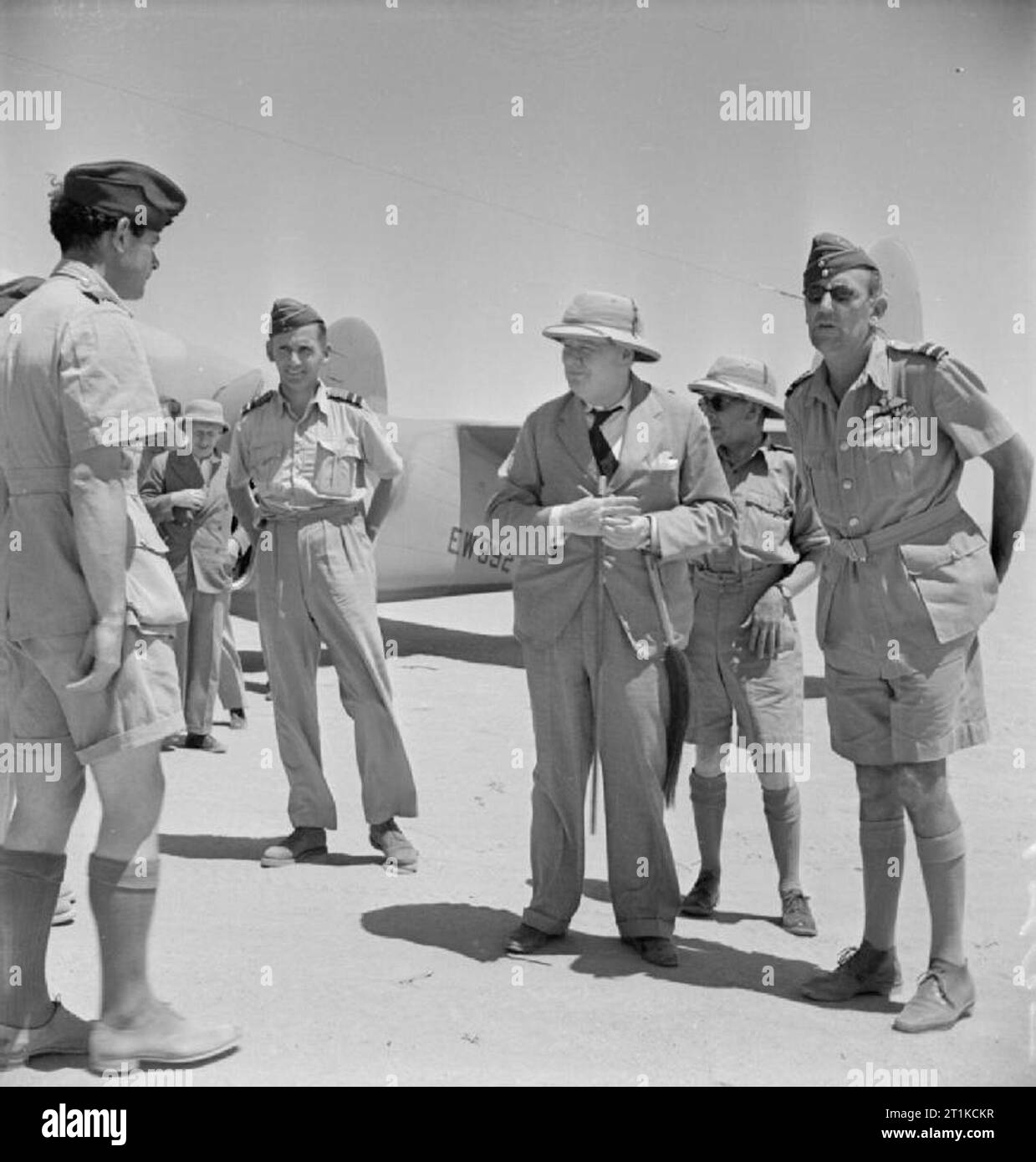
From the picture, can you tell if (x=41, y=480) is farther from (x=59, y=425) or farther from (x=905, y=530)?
(x=905, y=530)

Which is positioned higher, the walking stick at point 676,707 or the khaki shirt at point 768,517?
the khaki shirt at point 768,517

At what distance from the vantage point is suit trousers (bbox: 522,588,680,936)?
175 inches

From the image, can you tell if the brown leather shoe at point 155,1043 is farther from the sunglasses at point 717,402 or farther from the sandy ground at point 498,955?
the sunglasses at point 717,402

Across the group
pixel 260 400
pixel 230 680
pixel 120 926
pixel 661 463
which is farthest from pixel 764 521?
pixel 230 680

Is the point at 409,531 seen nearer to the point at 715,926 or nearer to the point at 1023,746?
the point at 1023,746

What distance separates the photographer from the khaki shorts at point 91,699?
335 centimetres

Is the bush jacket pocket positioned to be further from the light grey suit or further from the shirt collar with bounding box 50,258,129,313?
the shirt collar with bounding box 50,258,129,313

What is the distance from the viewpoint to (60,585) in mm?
3350

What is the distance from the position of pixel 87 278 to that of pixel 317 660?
8.57ft

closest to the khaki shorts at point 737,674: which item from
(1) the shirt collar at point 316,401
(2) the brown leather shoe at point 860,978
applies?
(2) the brown leather shoe at point 860,978

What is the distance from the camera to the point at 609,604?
443 centimetres

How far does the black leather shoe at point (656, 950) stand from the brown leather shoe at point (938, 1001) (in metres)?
0.76

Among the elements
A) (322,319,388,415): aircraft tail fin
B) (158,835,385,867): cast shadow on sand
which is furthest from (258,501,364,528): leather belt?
(322,319,388,415): aircraft tail fin

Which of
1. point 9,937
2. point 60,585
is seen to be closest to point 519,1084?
point 9,937
